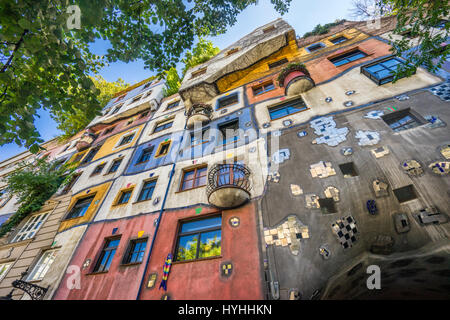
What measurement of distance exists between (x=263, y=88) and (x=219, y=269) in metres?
10.2

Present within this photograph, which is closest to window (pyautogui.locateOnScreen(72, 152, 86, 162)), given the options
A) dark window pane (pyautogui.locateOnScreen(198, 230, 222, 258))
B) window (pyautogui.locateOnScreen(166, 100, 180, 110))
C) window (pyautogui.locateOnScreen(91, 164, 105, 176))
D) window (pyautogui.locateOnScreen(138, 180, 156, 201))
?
window (pyautogui.locateOnScreen(91, 164, 105, 176))

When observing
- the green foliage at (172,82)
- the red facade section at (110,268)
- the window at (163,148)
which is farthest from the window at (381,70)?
the green foliage at (172,82)

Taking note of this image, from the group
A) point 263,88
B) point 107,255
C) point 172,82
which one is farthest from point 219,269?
point 172,82

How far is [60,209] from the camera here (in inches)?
451

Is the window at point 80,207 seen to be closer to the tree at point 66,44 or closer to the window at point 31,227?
the window at point 31,227

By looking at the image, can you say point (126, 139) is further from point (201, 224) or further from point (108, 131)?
point (201, 224)

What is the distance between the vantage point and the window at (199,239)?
22.1 ft

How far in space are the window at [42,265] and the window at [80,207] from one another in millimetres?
1933

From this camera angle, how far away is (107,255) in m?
8.32

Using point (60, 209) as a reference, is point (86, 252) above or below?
below

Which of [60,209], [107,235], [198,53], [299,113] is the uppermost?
[198,53]
